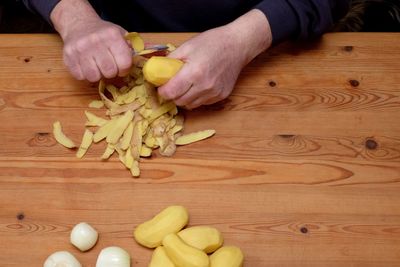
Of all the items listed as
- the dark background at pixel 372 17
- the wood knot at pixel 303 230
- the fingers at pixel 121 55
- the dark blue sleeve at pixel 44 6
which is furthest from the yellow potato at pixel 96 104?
the dark background at pixel 372 17

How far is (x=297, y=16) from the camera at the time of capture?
1030 millimetres

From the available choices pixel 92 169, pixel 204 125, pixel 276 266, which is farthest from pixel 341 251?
pixel 92 169

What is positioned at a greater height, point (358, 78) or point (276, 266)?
point (358, 78)

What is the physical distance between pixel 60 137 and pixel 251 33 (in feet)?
1.44

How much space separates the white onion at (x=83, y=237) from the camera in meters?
0.81

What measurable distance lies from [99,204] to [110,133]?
145mm

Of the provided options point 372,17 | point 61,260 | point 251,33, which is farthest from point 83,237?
point 372,17

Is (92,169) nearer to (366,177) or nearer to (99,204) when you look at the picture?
(99,204)

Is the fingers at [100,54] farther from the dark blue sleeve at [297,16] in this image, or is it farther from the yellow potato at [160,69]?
the dark blue sleeve at [297,16]

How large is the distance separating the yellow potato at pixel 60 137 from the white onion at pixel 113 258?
24 cm

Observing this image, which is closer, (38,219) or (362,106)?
(38,219)

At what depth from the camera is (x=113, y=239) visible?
0.84 metres

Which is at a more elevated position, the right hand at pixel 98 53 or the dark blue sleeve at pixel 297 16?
the dark blue sleeve at pixel 297 16

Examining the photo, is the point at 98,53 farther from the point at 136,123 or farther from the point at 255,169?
the point at 255,169
